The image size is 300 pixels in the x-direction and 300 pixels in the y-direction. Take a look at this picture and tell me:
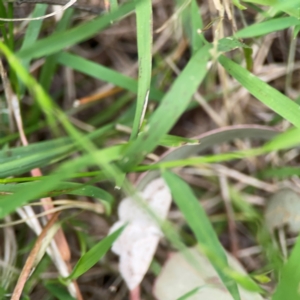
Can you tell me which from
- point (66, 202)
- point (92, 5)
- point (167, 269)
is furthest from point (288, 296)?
point (92, 5)

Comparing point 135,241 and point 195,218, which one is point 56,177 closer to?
point 195,218

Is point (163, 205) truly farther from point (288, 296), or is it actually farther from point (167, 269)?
point (288, 296)

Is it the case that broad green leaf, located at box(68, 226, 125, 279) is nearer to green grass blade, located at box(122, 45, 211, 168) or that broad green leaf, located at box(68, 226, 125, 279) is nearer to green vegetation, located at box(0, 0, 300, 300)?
green vegetation, located at box(0, 0, 300, 300)

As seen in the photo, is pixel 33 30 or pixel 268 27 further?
pixel 33 30

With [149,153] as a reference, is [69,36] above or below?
above

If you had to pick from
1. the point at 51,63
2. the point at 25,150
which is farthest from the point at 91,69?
the point at 25,150

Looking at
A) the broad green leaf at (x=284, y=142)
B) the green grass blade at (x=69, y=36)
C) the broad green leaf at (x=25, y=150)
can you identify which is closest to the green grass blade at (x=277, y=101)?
the broad green leaf at (x=284, y=142)

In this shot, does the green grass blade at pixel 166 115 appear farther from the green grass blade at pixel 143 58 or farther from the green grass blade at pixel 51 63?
the green grass blade at pixel 51 63
